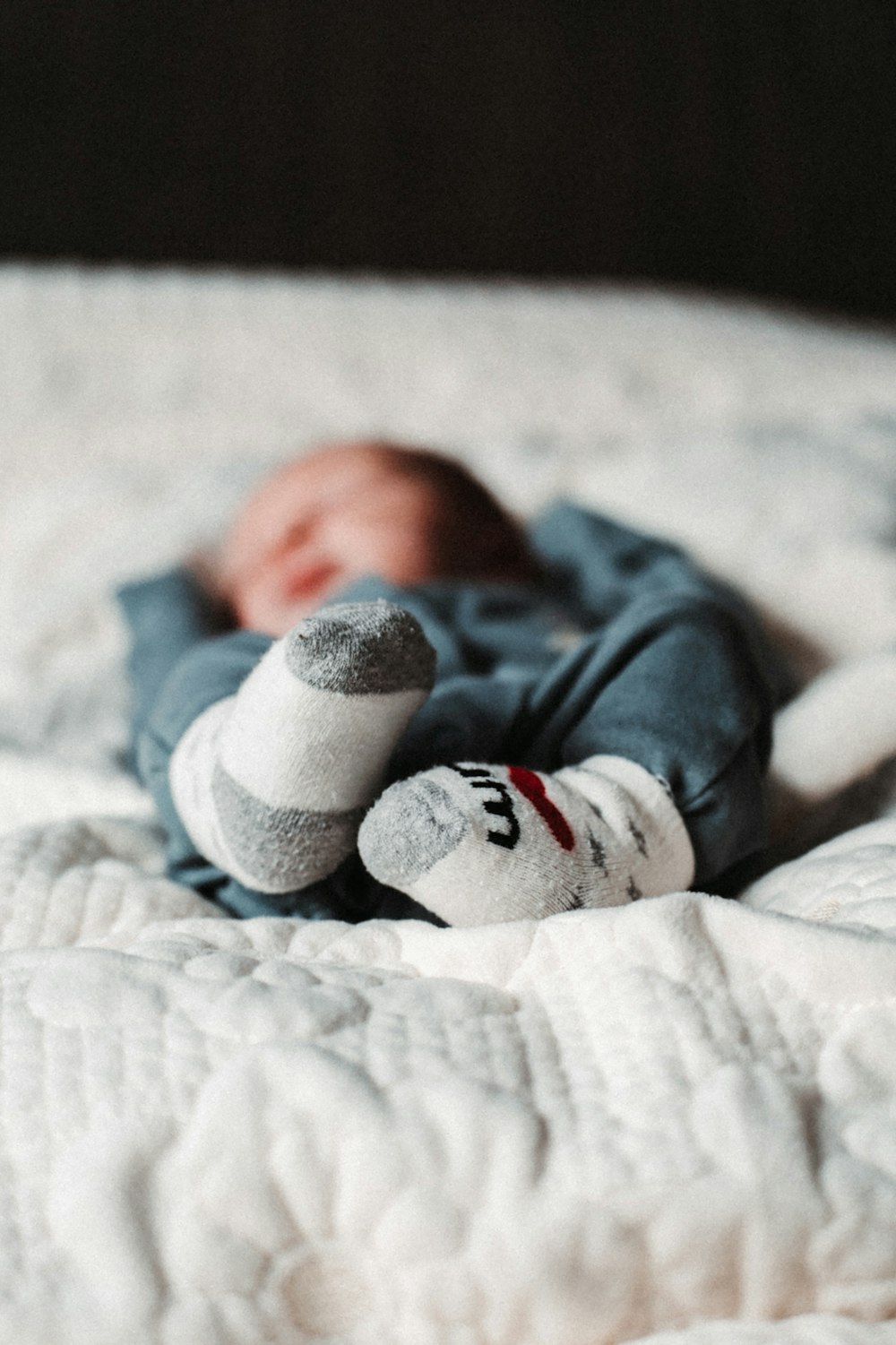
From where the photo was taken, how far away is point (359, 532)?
0.95m

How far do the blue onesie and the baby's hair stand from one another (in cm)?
11

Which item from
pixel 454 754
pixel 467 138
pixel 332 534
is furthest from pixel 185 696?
pixel 467 138

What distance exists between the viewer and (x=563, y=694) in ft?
2.24

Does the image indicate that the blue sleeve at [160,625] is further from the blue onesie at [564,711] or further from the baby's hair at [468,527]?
the baby's hair at [468,527]

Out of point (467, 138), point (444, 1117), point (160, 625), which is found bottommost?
point (160, 625)

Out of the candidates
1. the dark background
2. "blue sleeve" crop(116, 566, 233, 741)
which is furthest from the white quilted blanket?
the dark background

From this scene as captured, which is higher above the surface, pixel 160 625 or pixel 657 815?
pixel 657 815

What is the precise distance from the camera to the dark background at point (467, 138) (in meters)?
1.80

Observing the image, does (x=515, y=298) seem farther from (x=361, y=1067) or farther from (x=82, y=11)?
(x=361, y=1067)

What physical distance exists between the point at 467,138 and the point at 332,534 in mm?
1305

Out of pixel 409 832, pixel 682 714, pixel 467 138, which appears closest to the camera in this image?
pixel 409 832

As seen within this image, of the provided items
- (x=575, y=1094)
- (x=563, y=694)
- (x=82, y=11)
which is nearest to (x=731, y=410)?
(x=563, y=694)

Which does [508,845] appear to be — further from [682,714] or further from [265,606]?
[265,606]

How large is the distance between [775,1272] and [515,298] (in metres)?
1.35
